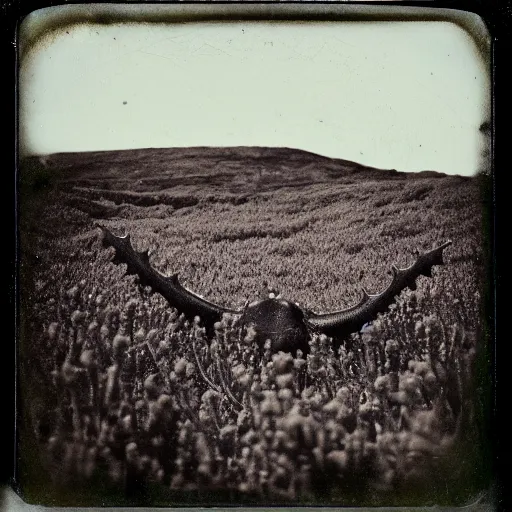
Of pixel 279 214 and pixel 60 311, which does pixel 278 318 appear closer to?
pixel 279 214

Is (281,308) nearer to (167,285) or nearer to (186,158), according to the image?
(167,285)

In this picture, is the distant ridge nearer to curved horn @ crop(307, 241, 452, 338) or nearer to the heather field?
the heather field

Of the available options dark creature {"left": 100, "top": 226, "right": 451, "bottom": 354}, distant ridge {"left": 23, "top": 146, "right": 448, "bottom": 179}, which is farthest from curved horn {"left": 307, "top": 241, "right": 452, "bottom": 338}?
distant ridge {"left": 23, "top": 146, "right": 448, "bottom": 179}

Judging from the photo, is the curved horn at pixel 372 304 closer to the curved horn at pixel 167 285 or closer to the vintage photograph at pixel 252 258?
the vintage photograph at pixel 252 258

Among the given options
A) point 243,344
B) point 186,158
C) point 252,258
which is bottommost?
point 243,344

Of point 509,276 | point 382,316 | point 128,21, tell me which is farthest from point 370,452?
point 128,21

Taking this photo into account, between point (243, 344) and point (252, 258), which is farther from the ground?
point (252, 258)

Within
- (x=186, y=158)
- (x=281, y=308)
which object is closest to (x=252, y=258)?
(x=281, y=308)
